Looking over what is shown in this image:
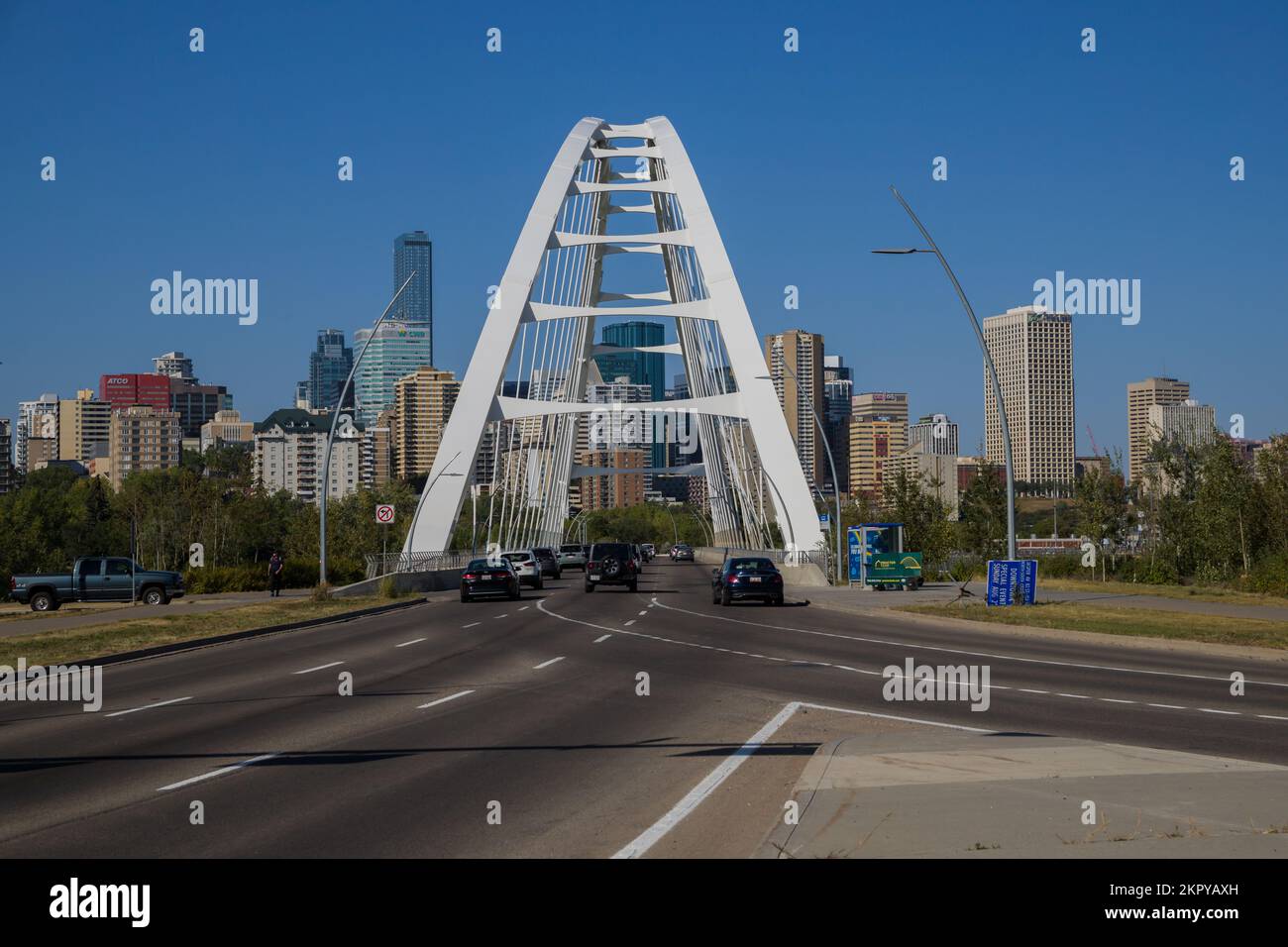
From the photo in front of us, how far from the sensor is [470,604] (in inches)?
1742

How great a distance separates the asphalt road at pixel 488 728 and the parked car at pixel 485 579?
16941 mm

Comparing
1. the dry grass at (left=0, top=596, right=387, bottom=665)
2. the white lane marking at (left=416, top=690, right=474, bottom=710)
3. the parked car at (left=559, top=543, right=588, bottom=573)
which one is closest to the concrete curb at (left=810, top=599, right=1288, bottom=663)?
the white lane marking at (left=416, top=690, right=474, bottom=710)

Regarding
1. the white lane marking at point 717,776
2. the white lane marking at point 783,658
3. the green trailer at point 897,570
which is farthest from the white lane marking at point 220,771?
the green trailer at point 897,570

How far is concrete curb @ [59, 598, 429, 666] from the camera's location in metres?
23.4

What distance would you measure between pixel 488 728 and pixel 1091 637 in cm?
1593

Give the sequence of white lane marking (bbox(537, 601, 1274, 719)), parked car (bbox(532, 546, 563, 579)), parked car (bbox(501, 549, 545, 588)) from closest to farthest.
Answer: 1. white lane marking (bbox(537, 601, 1274, 719))
2. parked car (bbox(501, 549, 545, 588))
3. parked car (bbox(532, 546, 563, 579))

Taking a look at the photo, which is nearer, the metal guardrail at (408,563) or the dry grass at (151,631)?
the dry grass at (151,631)

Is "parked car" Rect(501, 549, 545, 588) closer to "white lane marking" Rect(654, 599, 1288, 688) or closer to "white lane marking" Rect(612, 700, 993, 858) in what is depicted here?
"white lane marking" Rect(654, 599, 1288, 688)

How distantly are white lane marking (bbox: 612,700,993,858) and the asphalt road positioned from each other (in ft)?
0.31

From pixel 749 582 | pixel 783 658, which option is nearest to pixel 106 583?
pixel 749 582

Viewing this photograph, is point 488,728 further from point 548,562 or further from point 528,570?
point 548,562

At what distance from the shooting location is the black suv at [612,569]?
2083 inches

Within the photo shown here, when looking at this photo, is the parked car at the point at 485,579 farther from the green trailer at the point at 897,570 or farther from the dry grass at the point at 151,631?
the green trailer at the point at 897,570

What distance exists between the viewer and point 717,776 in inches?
431
